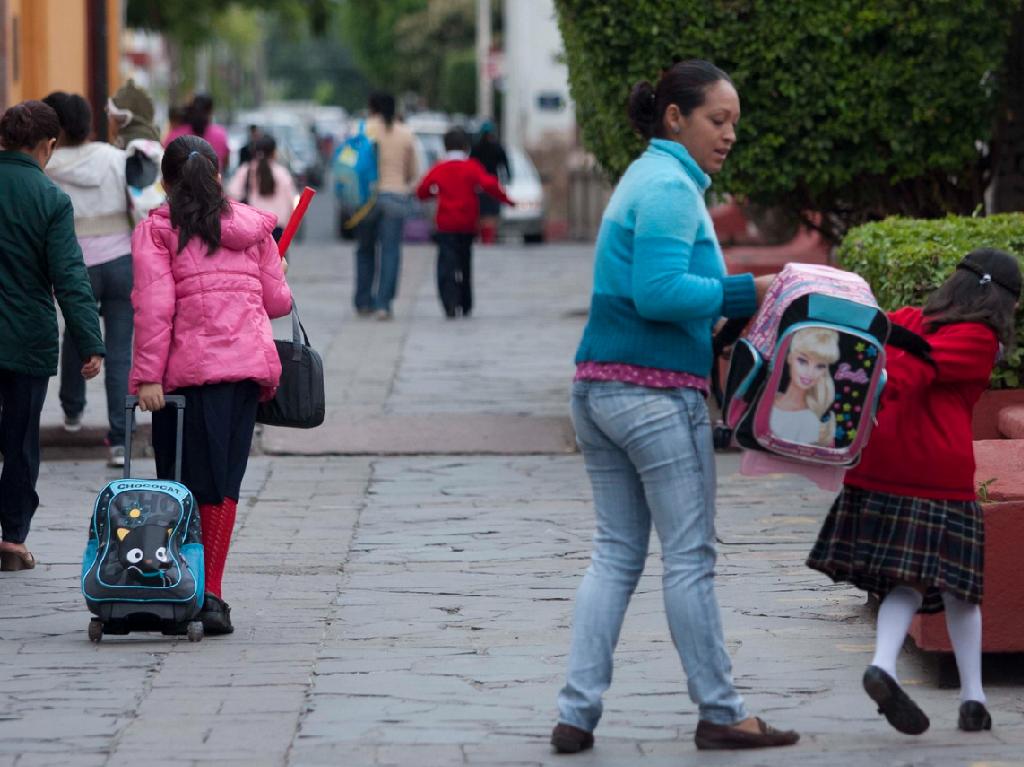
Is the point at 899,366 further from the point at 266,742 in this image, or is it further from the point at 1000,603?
the point at 266,742

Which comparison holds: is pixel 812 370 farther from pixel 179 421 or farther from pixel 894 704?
pixel 179 421

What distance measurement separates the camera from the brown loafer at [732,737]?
5.38 meters

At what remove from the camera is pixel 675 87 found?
210 inches

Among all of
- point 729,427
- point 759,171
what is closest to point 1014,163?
point 759,171

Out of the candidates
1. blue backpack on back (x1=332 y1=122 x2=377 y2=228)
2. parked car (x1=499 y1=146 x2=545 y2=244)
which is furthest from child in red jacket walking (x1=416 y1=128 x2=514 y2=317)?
parked car (x1=499 y1=146 x2=545 y2=244)

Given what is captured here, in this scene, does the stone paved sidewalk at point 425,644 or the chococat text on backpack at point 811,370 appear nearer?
the chococat text on backpack at point 811,370

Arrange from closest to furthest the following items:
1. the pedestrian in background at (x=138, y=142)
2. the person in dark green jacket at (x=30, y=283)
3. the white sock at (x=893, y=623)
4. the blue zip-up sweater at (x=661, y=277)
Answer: the blue zip-up sweater at (x=661, y=277) < the white sock at (x=893, y=623) < the person in dark green jacket at (x=30, y=283) < the pedestrian in background at (x=138, y=142)

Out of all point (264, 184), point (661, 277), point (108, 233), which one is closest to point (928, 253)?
point (661, 277)

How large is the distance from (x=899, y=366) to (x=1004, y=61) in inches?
255

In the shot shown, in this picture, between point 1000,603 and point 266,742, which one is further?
point 1000,603

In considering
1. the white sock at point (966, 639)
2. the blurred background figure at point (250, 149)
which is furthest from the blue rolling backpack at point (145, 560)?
the blurred background figure at point (250, 149)

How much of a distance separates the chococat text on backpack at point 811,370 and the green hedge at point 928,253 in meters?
3.31

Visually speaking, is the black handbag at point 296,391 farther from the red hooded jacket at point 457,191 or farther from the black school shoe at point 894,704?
the red hooded jacket at point 457,191

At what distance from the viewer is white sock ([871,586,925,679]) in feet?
18.1
